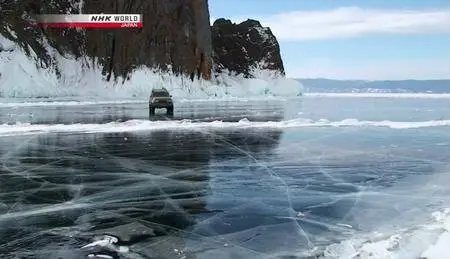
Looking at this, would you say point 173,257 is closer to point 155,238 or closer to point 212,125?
point 155,238

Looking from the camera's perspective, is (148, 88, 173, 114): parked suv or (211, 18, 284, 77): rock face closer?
(148, 88, 173, 114): parked suv

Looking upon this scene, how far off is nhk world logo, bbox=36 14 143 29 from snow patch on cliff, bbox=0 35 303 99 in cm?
415

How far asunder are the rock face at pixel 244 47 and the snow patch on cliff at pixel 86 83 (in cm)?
646

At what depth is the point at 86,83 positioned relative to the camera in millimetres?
66312

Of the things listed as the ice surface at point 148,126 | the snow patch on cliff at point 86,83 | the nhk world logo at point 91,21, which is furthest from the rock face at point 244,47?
the ice surface at point 148,126

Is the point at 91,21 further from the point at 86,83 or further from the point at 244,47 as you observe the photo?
the point at 244,47

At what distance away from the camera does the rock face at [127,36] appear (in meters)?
61.2

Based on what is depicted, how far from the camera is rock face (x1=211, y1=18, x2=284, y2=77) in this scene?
Result: 9894 cm

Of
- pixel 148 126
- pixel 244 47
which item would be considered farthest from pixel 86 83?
pixel 148 126

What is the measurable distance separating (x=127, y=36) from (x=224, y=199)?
2621 inches

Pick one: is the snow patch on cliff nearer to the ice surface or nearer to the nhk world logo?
the nhk world logo

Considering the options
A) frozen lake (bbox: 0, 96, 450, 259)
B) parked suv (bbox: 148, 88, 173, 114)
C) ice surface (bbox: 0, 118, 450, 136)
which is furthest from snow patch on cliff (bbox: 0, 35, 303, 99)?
frozen lake (bbox: 0, 96, 450, 259)

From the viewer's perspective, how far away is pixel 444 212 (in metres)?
7.25

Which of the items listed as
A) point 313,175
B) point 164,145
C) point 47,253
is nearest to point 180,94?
point 164,145
